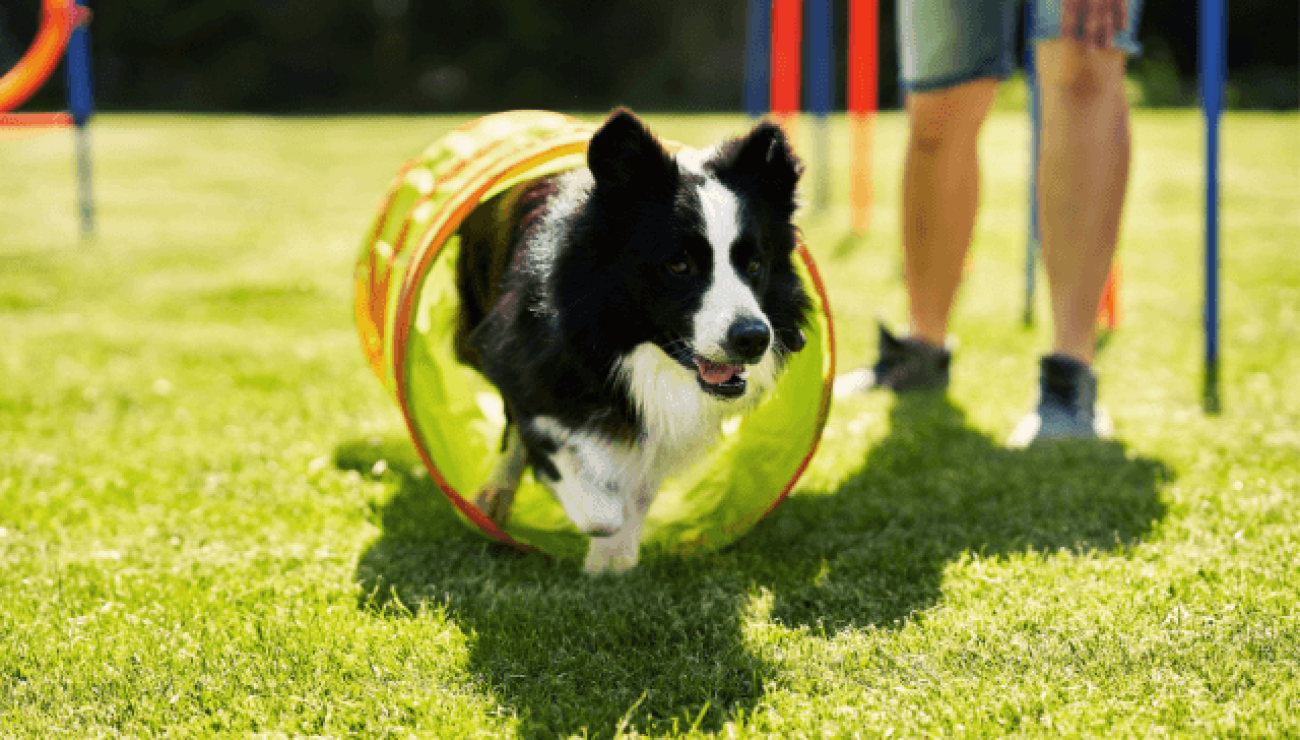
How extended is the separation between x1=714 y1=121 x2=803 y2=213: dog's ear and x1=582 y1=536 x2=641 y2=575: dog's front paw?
2.80ft

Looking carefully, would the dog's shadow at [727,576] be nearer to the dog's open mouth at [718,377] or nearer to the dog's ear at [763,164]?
the dog's open mouth at [718,377]

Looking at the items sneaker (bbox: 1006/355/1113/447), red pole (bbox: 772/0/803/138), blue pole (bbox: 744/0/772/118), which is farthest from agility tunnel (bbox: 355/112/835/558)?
blue pole (bbox: 744/0/772/118)

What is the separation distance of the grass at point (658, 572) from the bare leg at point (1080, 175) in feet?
1.49

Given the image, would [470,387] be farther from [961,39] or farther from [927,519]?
[961,39]

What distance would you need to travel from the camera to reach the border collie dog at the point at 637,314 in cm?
243

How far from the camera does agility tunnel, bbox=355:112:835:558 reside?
110 inches

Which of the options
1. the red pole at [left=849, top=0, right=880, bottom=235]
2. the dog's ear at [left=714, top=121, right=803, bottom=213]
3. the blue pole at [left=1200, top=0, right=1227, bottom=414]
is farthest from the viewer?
the red pole at [left=849, top=0, right=880, bottom=235]

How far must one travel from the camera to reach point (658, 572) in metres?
2.67

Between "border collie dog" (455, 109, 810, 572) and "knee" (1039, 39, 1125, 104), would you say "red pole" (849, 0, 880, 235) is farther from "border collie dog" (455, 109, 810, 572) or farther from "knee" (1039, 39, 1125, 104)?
"border collie dog" (455, 109, 810, 572)

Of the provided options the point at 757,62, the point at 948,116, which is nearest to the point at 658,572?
the point at 948,116

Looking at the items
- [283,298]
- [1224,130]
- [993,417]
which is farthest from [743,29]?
[993,417]

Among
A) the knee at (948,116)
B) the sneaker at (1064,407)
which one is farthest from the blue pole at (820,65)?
the sneaker at (1064,407)

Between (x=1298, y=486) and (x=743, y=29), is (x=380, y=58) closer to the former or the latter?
(x=743, y=29)

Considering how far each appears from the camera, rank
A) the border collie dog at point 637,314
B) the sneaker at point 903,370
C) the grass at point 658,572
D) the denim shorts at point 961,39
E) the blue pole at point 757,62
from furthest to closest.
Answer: the blue pole at point 757,62 → the sneaker at point 903,370 → the denim shorts at point 961,39 → the border collie dog at point 637,314 → the grass at point 658,572
